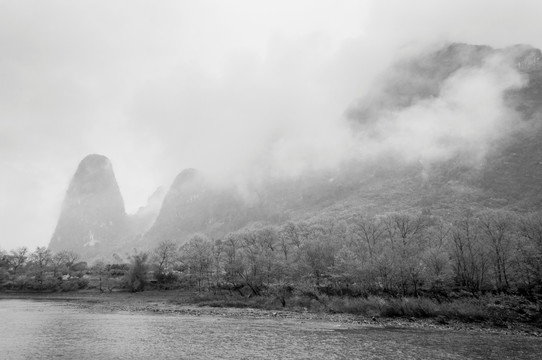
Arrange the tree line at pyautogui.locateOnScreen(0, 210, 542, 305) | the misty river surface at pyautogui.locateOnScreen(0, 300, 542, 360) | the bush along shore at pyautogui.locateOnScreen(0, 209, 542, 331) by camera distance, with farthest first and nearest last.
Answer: the tree line at pyautogui.locateOnScreen(0, 210, 542, 305) < the bush along shore at pyautogui.locateOnScreen(0, 209, 542, 331) < the misty river surface at pyautogui.locateOnScreen(0, 300, 542, 360)

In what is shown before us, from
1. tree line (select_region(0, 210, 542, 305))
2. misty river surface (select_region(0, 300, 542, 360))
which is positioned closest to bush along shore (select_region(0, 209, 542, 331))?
tree line (select_region(0, 210, 542, 305))

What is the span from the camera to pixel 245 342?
31.2 metres

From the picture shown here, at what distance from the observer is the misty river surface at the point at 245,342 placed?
26.6m

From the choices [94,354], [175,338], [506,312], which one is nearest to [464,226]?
[506,312]

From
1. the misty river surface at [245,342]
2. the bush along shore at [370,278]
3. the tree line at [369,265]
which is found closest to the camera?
the misty river surface at [245,342]

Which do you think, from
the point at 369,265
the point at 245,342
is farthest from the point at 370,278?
the point at 245,342

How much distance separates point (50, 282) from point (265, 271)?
68.4 meters

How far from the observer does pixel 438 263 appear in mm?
64562

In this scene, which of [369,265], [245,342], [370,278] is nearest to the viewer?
[245,342]

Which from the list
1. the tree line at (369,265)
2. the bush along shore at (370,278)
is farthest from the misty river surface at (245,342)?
the tree line at (369,265)

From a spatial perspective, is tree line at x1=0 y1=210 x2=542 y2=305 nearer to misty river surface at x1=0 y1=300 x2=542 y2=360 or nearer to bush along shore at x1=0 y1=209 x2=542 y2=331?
bush along shore at x1=0 y1=209 x2=542 y2=331

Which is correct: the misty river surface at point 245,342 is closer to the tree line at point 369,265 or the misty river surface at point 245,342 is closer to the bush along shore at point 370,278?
the bush along shore at point 370,278

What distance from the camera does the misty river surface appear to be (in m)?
26.6

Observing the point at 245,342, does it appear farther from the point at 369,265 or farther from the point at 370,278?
the point at 369,265
